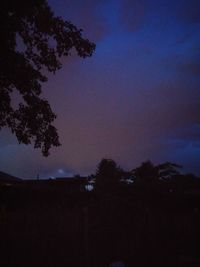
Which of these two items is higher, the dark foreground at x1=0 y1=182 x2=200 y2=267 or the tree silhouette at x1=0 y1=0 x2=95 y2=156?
the tree silhouette at x1=0 y1=0 x2=95 y2=156

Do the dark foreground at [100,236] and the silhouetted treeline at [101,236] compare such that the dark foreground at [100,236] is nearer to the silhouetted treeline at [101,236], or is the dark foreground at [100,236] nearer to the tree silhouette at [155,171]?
the silhouetted treeline at [101,236]

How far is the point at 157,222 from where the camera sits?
552 inches

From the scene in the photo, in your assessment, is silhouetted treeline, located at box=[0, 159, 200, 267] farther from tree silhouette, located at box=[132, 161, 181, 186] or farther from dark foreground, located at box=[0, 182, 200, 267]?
tree silhouette, located at box=[132, 161, 181, 186]

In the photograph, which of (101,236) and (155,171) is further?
(155,171)

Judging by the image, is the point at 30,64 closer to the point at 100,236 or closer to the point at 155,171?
the point at 100,236

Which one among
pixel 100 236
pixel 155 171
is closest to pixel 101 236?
pixel 100 236

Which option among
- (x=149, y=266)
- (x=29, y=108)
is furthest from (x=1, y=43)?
(x=149, y=266)

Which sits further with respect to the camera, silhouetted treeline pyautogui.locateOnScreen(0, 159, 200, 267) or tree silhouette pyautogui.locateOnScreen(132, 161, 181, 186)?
tree silhouette pyautogui.locateOnScreen(132, 161, 181, 186)

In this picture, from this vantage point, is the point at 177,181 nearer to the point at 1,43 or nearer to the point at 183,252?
the point at 183,252

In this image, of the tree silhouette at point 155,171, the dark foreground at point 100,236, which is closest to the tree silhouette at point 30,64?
the dark foreground at point 100,236

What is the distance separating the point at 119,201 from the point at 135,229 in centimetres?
293

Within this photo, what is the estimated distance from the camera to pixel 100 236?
1329cm

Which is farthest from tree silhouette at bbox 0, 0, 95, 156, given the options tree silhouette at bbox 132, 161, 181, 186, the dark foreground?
tree silhouette at bbox 132, 161, 181, 186

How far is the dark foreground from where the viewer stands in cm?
1155
